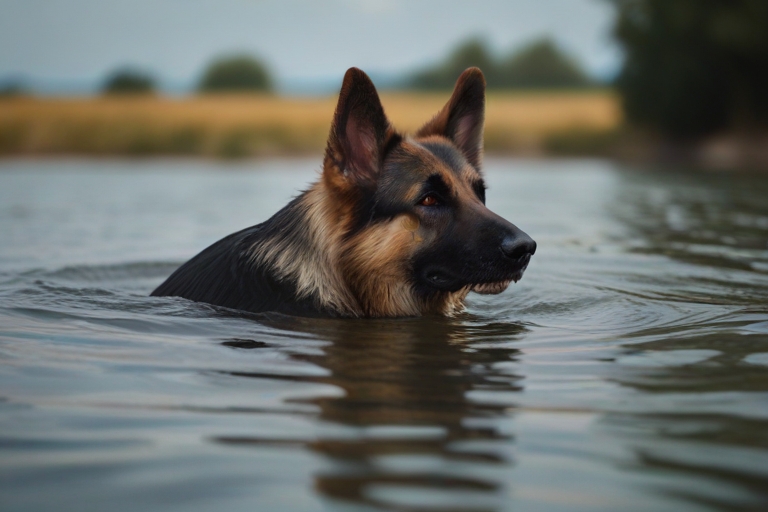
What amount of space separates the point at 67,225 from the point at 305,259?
8.83 meters

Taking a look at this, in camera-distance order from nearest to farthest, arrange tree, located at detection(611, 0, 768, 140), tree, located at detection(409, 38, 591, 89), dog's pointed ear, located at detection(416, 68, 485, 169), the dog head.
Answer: the dog head, dog's pointed ear, located at detection(416, 68, 485, 169), tree, located at detection(611, 0, 768, 140), tree, located at detection(409, 38, 591, 89)

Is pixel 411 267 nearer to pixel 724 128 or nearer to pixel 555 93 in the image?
pixel 724 128

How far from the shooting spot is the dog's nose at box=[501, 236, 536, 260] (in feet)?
20.0

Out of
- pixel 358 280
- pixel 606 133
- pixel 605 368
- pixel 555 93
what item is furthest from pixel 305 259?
pixel 555 93

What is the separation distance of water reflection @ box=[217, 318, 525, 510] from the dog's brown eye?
2.80 feet

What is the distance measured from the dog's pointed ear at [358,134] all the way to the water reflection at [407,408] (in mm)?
1087

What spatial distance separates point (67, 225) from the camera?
1414 cm

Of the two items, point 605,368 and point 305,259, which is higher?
point 305,259

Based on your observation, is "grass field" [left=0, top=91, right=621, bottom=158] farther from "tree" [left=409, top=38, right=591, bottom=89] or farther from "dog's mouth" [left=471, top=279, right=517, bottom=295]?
"tree" [left=409, top=38, right=591, bottom=89]

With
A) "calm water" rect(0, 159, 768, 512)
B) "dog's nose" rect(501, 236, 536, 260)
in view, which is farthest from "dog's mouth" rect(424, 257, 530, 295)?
"calm water" rect(0, 159, 768, 512)

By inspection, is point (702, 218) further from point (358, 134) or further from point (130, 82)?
point (130, 82)

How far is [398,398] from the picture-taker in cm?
415

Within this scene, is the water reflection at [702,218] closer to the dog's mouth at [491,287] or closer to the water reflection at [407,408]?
the dog's mouth at [491,287]

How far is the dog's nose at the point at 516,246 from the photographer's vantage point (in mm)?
6094
